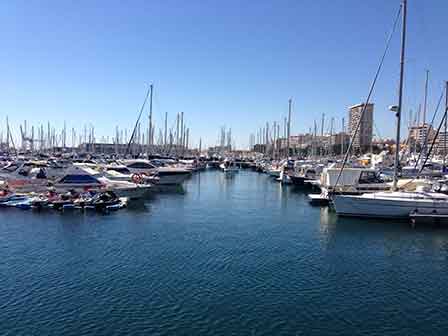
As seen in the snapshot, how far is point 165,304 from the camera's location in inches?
651

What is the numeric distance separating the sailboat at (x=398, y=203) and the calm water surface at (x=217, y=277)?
1.47 metres

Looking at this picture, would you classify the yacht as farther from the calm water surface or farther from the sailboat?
the sailboat

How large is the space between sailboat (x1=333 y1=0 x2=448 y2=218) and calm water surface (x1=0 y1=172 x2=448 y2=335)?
147cm

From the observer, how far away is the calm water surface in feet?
49.4

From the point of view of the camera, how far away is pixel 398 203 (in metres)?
35.0

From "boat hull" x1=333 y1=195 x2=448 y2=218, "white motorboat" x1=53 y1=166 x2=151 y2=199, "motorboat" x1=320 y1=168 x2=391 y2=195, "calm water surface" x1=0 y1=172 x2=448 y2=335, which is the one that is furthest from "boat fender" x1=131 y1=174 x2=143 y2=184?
"boat hull" x1=333 y1=195 x2=448 y2=218

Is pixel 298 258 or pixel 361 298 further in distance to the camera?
pixel 298 258

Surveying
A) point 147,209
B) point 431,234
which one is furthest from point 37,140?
point 431,234

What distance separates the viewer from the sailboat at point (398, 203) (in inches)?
1357

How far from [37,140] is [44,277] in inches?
5014

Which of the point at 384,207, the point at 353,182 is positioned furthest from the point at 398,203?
the point at 353,182

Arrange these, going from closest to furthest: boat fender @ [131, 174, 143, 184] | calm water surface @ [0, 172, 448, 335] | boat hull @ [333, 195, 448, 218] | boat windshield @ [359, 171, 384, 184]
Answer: calm water surface @ [0, 172, 448, 335] → boat hull @ [333, 195, 448, 218] → boat windshield @ [359, 171, 384, 184] → boat fender @ [131, 174, 143, 184]

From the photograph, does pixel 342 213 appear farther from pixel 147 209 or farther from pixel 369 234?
pixel 147 209

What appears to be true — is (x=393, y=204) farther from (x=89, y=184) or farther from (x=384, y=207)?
(x=89, y=184)
